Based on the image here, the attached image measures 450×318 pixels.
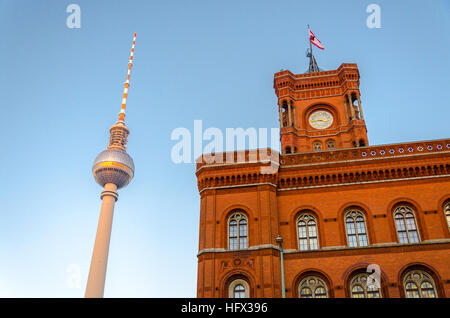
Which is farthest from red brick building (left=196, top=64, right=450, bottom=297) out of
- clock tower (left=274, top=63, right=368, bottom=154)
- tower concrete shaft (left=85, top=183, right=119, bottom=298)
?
tower concrete shaft (left=85, top=183, right=119, bottom=298)

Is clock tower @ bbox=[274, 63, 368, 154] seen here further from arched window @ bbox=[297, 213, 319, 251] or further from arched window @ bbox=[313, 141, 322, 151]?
arched window @ bbox=[297, 213, 319, 251]

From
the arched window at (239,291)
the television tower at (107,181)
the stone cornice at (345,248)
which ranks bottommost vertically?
the arched window at (239,291)

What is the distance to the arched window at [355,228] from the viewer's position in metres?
27.7

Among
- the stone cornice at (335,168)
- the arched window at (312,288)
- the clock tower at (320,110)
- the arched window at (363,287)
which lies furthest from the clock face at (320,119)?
the arched window at (312,288)

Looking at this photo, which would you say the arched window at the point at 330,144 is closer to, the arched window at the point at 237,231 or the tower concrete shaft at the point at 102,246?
the arched window at the point at 237,231

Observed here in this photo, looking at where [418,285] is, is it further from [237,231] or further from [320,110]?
[320,110]

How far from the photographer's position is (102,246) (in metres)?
77.4

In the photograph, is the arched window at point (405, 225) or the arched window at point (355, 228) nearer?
the arched window at point (405, 225)

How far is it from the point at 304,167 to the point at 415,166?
737cm

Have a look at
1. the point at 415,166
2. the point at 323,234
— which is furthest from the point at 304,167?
the point at 415,166

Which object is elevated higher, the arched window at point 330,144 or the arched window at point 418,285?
the arched window at point 330,144

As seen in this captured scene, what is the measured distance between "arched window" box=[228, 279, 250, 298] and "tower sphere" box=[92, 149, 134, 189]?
56.4m

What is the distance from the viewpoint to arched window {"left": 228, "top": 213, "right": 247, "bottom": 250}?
28.4 meters
